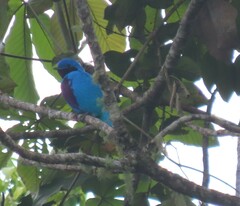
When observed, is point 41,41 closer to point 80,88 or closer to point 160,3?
point 80,88

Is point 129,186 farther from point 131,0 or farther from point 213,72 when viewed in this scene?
point 131,0

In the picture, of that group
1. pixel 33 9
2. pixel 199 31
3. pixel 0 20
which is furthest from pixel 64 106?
pixel 199 31

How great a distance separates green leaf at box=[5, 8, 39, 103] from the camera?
3.50 metres

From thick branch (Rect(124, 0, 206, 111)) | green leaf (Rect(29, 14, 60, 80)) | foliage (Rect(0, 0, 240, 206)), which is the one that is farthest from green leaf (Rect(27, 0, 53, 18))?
thick branch (Rect(124, 0, 206, 111))

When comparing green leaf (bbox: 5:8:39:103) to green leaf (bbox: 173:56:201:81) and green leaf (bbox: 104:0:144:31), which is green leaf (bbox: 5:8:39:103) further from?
green leaf (bbox: 173:56:201:81)

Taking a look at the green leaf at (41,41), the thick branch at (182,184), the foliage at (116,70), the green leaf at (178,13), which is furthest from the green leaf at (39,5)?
the thick branch at (182,184)

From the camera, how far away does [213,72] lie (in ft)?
9.24

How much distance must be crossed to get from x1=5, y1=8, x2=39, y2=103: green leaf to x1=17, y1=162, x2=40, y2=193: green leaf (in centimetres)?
35

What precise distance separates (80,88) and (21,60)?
0.71 meters

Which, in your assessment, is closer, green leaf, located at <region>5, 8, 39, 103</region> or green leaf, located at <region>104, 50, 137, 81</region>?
green leaf, located at <region>104, 50, 137, 81</region>

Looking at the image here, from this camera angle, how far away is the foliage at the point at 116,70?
2672 mm

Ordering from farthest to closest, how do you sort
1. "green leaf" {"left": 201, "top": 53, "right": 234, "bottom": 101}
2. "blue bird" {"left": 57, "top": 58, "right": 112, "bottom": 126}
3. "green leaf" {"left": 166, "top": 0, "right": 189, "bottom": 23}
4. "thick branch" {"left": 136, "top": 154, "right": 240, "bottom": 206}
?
"blue bird" {"left": 57, "top": 58, "right": 112, "bottom": 126}, "green leaf" {"left": 166, "top": 0, "right": 189, "bottom": 23}, "green leaf" {"left": 201, "top": 53, "right": 234, "bottom": 101}, "thick branch" {"left": 136, "top": 154, "right": 240, "bottom": 206}

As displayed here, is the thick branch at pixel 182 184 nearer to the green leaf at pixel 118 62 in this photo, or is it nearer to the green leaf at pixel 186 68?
the green leaf at pixel 186 68

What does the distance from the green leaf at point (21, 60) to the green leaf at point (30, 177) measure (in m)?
0.35
